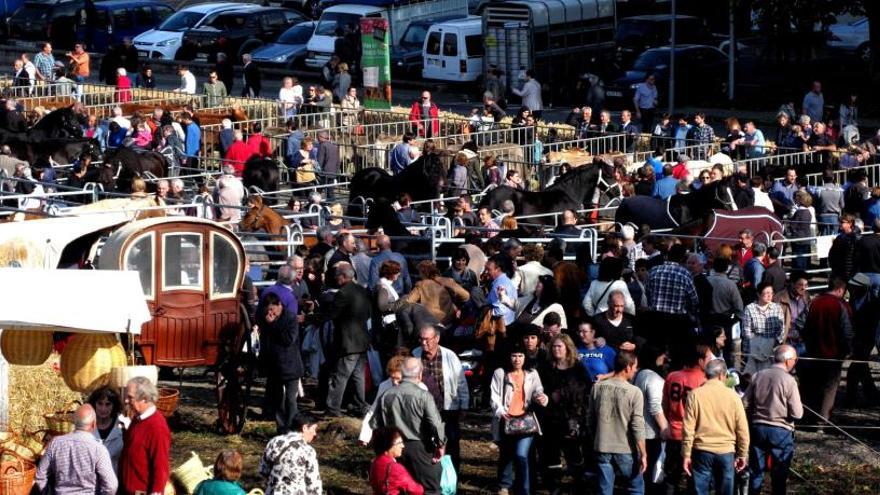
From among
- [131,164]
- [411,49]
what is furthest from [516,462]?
[411,49]

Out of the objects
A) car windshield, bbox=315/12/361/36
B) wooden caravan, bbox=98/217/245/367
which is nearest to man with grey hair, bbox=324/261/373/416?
wooden caravan, bbox=98/217/245/367

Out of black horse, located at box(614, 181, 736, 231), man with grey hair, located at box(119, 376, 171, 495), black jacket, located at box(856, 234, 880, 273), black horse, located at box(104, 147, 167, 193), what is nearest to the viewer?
man with grey hair, located at box(119, 376, 171, 495)

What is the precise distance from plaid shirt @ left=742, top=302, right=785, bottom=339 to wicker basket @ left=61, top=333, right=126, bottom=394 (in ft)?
19.4

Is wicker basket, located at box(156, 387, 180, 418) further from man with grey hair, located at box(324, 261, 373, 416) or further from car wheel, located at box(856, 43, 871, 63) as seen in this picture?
car wheel, located at box(856, 43, 871, 63)

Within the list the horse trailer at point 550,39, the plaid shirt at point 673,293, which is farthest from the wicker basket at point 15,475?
the horse trailer at point 550,39

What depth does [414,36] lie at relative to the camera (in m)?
48.2

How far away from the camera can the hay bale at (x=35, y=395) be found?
682 inches

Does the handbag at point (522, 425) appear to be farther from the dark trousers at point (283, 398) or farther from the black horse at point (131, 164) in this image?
the black horse at point (131, 164)

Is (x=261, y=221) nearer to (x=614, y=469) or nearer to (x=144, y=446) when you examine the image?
(x=614, y=469)

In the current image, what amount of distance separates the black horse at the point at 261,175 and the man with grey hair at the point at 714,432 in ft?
46.3

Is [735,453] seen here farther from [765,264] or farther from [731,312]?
[765,264]

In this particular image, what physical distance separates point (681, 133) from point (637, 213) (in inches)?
337

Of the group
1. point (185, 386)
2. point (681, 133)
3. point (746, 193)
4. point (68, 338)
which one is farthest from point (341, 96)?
point (68, 338)

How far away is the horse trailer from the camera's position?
145 ft
